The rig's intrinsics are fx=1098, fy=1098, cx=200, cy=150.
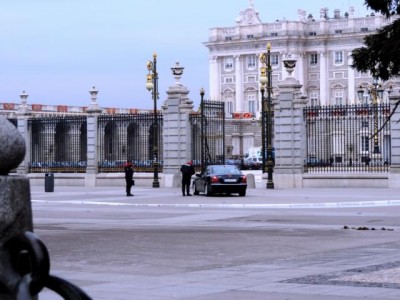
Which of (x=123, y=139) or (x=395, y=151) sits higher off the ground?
(x=123, y=139)

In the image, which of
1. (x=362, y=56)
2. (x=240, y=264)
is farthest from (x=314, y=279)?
(x=362, y=56)

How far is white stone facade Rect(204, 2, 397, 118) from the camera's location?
14125 cm

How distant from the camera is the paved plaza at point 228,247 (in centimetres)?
1284

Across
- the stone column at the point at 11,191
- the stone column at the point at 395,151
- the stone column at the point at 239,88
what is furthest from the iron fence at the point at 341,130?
the stone column at the point at 239,88

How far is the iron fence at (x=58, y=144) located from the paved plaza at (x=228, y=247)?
1671 centimetres

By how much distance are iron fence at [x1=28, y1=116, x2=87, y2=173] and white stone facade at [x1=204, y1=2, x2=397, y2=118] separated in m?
83.1

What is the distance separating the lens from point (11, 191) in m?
6.86

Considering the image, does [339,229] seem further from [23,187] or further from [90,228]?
[23,187]

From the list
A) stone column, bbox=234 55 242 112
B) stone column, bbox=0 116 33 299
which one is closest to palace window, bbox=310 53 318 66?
stone column, bbox=234 55 242 112

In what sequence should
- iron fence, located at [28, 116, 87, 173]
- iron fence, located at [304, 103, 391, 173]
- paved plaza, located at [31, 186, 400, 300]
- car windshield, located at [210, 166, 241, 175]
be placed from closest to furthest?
paved plaza, located at [31, 186, 400, 300], car windshield, located at [210, 166, 241, 175], iron fence, located at [304, 103, 391, 173], iron fence, located at [28, 116, 87, 173]

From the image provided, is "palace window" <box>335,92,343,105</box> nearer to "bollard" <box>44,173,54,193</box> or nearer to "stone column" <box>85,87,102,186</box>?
"stone column" <box>85,87,102,186</box>

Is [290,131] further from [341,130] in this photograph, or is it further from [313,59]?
[313,59]

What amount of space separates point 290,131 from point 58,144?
14416 mm

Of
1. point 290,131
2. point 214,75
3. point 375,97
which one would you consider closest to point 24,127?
point 290,131
